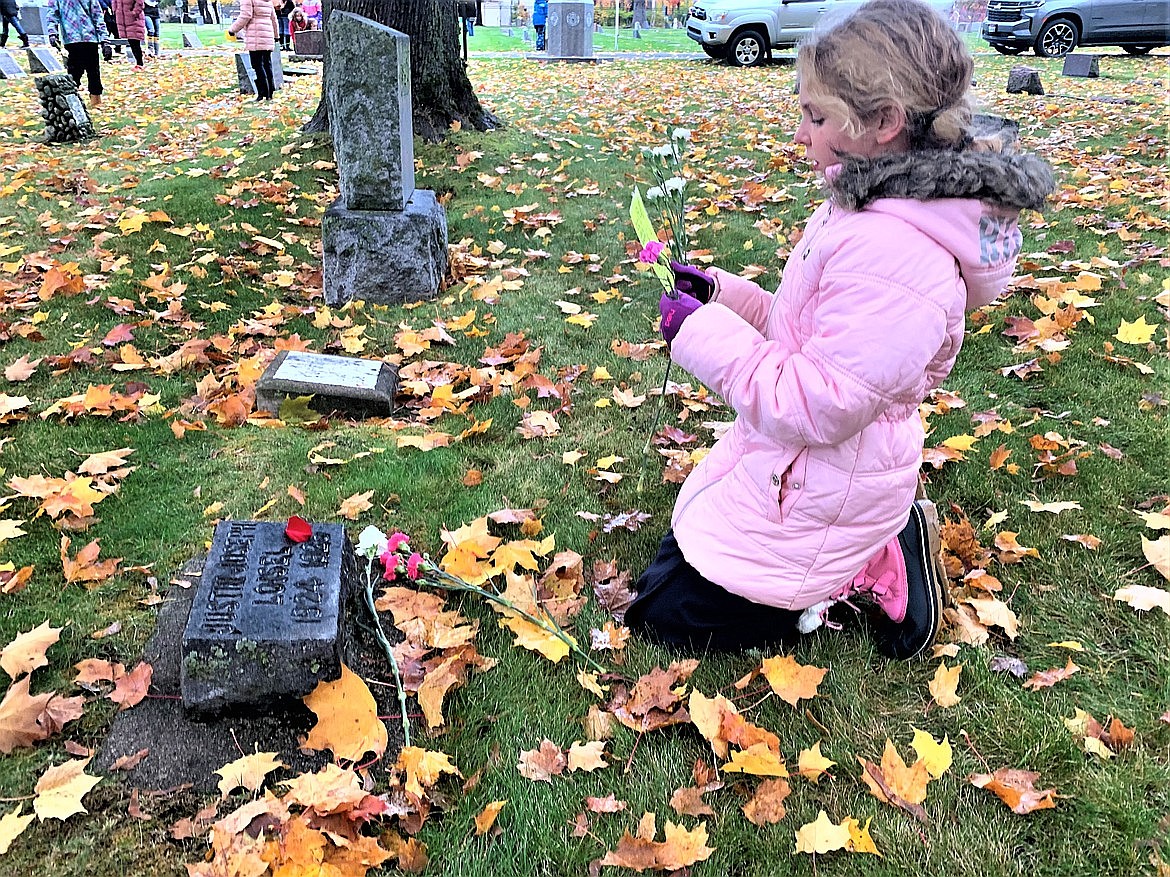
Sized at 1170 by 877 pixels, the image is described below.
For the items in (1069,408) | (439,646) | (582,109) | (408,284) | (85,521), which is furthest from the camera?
(582,109)

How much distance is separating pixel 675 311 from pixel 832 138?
0.54 m

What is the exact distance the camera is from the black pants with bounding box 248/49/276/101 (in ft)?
38.4

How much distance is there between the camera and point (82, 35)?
10.2 meters

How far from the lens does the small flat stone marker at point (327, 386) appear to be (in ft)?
12.4

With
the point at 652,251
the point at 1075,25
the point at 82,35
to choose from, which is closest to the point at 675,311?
the point at 652,251

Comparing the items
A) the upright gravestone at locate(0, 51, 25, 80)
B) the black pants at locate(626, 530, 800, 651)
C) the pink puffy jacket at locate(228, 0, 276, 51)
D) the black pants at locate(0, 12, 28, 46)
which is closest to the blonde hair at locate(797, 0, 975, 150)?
the black pants at locate(626, 530, 800, 651)

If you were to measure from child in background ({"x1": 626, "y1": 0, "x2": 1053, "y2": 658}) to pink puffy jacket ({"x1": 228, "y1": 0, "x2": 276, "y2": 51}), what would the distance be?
1154 centimetres

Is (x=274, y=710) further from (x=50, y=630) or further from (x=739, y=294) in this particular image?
(x=739, y=294)

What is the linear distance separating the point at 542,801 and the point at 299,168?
6580 mm

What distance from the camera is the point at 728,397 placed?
204 centimetres

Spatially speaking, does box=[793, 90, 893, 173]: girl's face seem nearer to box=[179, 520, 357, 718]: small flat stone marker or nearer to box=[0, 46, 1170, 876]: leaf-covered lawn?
box=[0, 46, 1170, 876]: leaf-covered lawn

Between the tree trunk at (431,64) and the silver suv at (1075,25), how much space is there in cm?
1425

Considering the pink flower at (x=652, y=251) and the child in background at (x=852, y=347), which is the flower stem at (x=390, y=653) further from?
the pink flower at (x=652, y=251)

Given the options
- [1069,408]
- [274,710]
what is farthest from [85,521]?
[1069,408]
